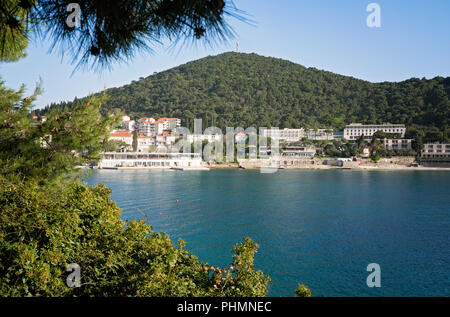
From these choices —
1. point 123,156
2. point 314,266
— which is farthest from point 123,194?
point 123,156

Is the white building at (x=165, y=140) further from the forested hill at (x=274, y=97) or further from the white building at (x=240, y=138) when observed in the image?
the white building at (x=240, y=138)

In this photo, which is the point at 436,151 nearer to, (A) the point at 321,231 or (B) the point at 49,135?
(A) the point at 321,231

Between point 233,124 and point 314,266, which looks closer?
point 314,266

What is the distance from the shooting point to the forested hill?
252 ft

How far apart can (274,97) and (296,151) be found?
3597 centimetres

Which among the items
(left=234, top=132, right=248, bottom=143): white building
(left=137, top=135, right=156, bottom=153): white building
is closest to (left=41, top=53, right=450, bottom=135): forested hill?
(left=234, top=132, right=248, bottom=143): white building

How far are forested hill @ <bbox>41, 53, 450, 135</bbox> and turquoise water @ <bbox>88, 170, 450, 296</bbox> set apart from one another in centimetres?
5207

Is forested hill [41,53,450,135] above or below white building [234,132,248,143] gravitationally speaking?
above

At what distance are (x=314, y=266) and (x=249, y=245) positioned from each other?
7315mm

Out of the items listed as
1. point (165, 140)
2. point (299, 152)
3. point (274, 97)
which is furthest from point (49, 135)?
point (274, 97)

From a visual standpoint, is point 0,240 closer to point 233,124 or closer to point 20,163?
point 20,163

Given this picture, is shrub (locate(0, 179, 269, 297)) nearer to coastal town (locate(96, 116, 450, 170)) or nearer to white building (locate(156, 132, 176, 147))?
coastal town (locate(96, 116, 450, 170))

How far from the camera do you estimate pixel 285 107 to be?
93.2 meters

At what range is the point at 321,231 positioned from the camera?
47.2ft
